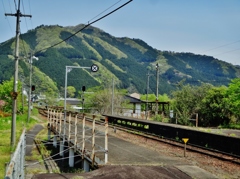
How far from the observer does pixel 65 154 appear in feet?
54.5

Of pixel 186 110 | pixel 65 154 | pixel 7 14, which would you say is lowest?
pixel 65 154

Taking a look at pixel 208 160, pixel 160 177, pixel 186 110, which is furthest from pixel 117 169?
pixel 186 110

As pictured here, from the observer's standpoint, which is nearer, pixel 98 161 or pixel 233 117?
pixel 98 161

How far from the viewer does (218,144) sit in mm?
14945

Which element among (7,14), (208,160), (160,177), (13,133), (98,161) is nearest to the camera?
(160,177)

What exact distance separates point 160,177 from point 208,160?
5.24 meters

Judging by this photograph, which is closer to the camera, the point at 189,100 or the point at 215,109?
the point at 215,109

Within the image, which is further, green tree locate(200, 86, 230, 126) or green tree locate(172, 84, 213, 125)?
green tree locate(172, 84, 213, 125)

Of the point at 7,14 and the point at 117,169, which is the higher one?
the point at 7,14

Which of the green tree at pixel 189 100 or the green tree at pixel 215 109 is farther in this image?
the green tree at pixel 189 100

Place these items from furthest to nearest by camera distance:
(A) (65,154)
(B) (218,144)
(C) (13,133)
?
1. (C) (13,133)
2. (A) (65,154)
3. (B) (218,144)

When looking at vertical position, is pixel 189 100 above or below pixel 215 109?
above

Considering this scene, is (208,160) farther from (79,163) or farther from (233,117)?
(233,117)

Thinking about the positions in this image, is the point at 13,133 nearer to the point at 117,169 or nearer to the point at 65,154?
the point at 65,154
